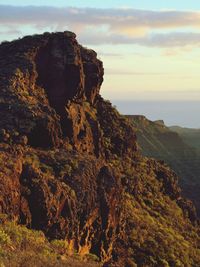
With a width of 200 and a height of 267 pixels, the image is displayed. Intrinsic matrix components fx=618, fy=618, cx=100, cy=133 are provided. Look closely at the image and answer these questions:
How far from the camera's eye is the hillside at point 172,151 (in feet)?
452

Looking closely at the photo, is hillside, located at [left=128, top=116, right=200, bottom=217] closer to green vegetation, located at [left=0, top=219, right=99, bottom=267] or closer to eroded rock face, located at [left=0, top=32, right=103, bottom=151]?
eroded rock face, located at [left=0, top=32, right=103, bottom=151]

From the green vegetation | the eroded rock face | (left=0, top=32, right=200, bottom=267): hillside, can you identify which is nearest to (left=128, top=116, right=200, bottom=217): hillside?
(left=0, top=32, right=200, bottom=267): hillside

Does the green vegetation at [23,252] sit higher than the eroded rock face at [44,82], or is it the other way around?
the eroded rock face at [44,82]

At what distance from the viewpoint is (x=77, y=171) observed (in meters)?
36.5

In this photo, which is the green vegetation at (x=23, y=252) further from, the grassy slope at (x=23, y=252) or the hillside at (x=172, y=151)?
the hillside at (x=172, y=151)

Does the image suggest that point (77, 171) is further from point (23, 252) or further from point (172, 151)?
point (172, 151)

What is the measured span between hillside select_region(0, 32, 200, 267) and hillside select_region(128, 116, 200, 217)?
6828 centimetres

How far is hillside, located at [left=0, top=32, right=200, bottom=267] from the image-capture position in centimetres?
3181

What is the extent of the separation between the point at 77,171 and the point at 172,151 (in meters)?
127

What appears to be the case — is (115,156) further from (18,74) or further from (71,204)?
(71,204)

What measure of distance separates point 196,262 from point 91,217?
62.5 feet

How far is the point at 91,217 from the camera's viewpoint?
3538 cm

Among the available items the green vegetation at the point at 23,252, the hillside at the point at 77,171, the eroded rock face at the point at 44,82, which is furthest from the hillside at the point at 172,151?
the green vegetation at the point at 23,252

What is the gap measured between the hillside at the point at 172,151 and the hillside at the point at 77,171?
68281 millimetres
